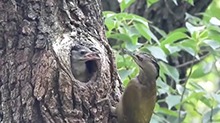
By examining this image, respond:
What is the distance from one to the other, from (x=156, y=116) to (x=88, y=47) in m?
0.81

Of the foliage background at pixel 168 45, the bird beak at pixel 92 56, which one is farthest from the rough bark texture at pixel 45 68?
the foliage background at pixel 168 45

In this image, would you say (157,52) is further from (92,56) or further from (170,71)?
(92,56)

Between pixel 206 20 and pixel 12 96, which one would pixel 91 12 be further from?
pixel 206 20

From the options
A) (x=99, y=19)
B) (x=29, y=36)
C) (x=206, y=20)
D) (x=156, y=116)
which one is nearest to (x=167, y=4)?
(x=206, y=20)

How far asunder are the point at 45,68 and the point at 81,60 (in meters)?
0.18

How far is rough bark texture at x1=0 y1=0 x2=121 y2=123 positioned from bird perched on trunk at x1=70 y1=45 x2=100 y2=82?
31mm

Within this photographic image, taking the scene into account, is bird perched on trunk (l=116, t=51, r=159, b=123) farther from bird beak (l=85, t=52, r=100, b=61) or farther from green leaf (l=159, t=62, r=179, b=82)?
green leaf (l=159, t=62, r=179, b=82)

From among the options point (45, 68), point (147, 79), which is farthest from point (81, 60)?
point (147, 79)

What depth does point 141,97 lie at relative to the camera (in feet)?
8.89

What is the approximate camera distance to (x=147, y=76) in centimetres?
272

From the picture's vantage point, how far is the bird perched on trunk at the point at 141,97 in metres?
2.68

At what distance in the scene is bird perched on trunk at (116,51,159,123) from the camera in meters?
2.68

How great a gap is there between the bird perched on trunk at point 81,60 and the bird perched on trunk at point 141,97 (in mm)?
193

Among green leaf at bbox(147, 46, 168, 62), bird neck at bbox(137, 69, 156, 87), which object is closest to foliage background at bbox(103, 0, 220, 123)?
green leaf at bbox(147, 46, 168, 62)
